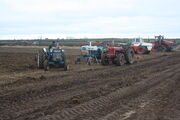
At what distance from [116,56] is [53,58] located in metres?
4.58

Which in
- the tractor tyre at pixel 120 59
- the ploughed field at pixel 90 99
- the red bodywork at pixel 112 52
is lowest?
the ploughed field at pixel 90 99

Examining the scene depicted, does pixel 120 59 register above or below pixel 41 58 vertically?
below

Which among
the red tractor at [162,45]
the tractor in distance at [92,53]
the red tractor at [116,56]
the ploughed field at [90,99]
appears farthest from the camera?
the red tractor at [162,45]

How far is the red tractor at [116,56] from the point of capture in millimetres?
18602

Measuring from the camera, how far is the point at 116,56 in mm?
18750

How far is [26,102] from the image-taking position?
7.87m

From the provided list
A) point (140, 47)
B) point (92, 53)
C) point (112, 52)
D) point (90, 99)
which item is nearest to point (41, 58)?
point (92, 53)

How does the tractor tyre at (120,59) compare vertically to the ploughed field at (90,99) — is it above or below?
above

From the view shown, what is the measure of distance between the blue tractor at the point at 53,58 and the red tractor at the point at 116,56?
11.5 feet

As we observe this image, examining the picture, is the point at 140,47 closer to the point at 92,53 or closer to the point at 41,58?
the point at 92,53

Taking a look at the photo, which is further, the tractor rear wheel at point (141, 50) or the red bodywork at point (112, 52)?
the tractor rear wheel at point (141, 50)

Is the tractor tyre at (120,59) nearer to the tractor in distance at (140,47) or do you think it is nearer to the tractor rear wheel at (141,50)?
the tractor in distance at (140,47)

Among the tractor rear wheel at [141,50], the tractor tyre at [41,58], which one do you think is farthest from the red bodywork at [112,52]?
the tractor rear wheel at [141,50]

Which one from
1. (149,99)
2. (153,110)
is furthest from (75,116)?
(149,99)
